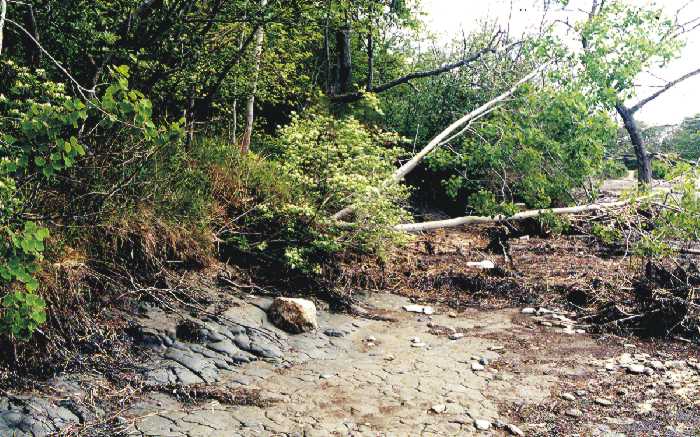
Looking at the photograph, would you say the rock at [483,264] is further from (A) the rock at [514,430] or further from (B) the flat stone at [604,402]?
(A) the rock at [514,430]

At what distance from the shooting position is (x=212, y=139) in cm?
875

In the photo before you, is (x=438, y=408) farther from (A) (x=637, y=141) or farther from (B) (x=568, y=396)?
(A) (x=637, y=141)

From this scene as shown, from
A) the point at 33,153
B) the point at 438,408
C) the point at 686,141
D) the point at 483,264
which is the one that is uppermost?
the point at 686,141

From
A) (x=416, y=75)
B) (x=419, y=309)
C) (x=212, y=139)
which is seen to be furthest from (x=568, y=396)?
(x=416, y=75)

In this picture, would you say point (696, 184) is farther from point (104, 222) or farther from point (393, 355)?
point (104, 222)

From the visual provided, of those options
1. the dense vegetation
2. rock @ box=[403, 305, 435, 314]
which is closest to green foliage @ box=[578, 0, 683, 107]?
the dense vegetation

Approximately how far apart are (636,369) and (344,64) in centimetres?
→ 1000

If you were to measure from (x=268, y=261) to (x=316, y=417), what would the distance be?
3.26 meters

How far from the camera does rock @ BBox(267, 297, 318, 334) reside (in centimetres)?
628

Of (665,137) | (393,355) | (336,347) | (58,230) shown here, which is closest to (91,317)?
(58,230)

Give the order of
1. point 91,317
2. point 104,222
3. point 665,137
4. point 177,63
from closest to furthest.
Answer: point 91,317
point 104,222
point 177,63
point 665,137

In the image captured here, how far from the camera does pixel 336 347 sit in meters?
6.19

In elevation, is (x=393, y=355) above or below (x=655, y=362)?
below

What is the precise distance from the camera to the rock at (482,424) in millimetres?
4453
